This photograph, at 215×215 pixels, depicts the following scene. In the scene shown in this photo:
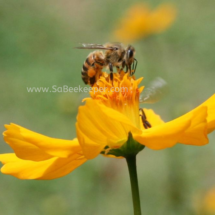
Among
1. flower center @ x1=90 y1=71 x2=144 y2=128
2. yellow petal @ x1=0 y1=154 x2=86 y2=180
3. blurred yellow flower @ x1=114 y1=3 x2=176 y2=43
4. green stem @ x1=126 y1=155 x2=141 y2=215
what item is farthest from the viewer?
blurred yellow flower @ x1=114 y1=3 x2=176 y2=43

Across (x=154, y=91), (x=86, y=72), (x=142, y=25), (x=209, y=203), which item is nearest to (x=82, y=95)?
(x=86, y=72)

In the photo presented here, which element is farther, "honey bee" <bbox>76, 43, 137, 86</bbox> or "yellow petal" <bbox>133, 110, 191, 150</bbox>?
"honey bee" <bbox>76, 43, 137, 86</bbox>

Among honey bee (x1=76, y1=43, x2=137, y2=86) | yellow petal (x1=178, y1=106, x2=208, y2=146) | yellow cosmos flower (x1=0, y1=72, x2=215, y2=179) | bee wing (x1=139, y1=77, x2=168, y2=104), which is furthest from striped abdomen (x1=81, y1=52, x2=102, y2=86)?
yellow petal (x1=178, y1=106, x2=208, y2=146)

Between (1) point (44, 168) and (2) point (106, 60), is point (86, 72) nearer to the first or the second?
(2) point (106, 60)

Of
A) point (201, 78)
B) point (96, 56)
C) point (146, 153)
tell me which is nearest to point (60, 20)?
point (201, 78)

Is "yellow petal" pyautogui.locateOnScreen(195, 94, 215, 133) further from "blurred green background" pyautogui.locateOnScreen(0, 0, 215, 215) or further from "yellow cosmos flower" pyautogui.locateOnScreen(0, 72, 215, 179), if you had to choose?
"blurred green background" pyautogui.locateOnScreen(0, 0, 215, 215)

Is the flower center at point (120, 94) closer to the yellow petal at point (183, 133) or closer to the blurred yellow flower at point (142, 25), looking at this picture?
the yellow petal at point (183, 133)
